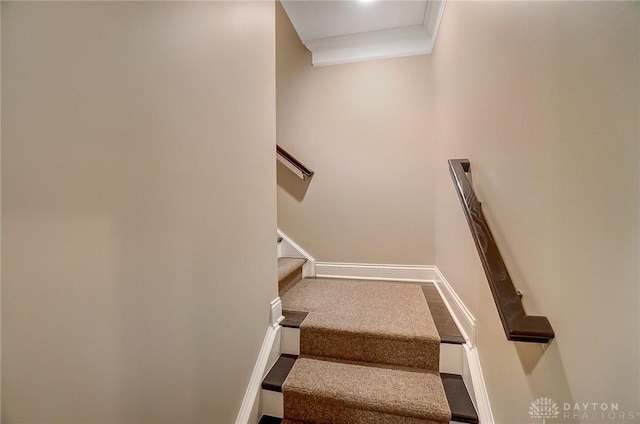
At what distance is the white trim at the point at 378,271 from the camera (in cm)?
233

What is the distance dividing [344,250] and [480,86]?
5.65 ft

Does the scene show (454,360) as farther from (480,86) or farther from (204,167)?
(204,167)

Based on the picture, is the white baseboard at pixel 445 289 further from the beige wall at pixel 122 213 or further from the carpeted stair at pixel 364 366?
the beige wall at pixel 122 213

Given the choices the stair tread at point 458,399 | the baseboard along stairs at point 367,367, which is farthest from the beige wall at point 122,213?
the stair tread at point 458,399

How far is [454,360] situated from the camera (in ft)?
4.34

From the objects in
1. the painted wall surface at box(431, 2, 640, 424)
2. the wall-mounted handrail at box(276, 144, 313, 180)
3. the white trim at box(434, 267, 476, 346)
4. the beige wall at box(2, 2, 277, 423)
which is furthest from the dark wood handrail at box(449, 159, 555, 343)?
the wall-mounted handrail at box(276, 144, 313, 180)

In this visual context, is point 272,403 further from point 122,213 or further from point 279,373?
point 122,213

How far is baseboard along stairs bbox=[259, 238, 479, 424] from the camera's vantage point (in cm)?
113

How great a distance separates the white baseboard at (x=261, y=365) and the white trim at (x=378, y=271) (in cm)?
101

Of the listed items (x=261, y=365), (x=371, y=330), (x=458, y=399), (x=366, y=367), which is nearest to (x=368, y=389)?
(x=366, y=367)

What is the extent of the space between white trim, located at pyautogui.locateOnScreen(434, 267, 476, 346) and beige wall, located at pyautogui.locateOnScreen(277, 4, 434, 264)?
17.2 inches

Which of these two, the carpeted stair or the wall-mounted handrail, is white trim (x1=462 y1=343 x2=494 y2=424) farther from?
the wall-mounted handrail

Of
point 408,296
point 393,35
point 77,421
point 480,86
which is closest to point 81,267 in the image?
point 77,421

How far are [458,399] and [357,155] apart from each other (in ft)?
6.40
